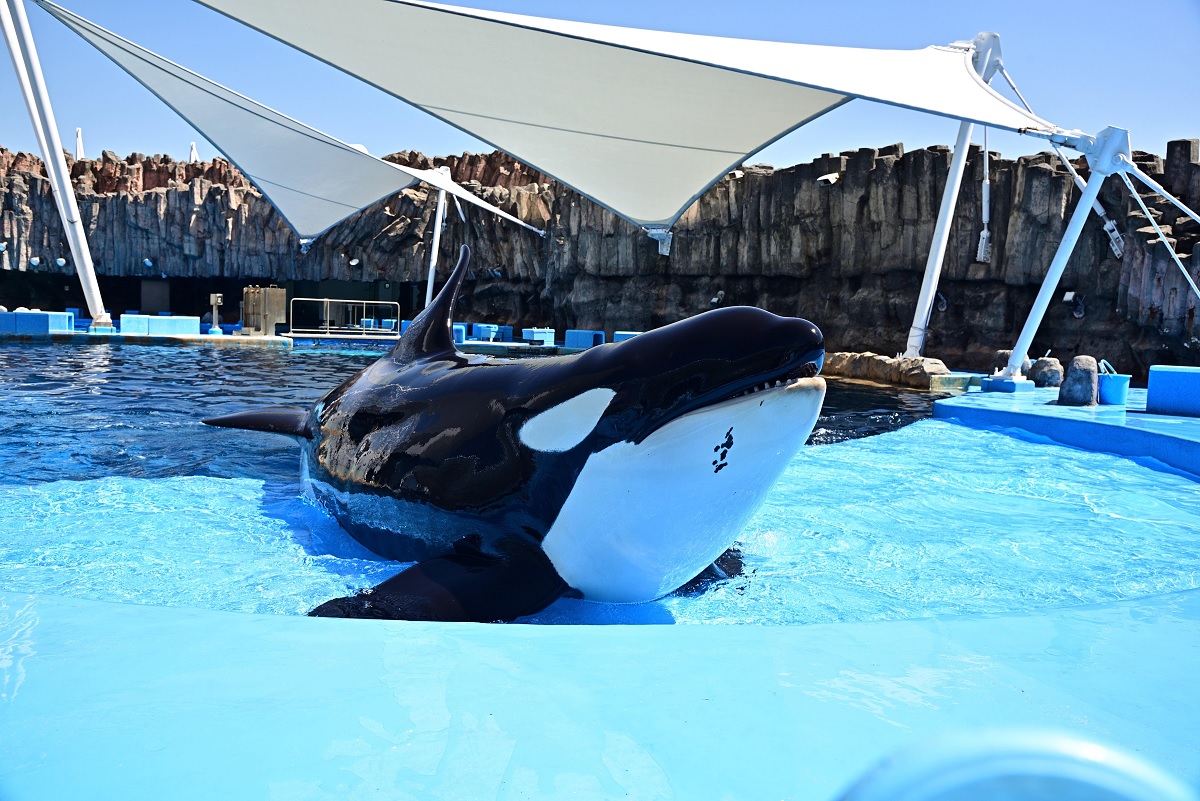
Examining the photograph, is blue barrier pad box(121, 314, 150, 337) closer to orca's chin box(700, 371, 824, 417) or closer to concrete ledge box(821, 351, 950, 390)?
concrete ledge box(821, 351, 950, 390)

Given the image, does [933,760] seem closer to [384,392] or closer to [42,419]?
[384,392]

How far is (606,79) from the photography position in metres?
9.59

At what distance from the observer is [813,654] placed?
1.33 m

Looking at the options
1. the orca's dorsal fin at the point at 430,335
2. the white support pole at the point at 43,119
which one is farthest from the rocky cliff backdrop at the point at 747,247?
the orca's dorsal fin at the point at 430,335

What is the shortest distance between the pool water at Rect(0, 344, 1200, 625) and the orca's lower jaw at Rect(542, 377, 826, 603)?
0.18 m

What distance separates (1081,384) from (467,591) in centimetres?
725

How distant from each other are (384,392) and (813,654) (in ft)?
6.31

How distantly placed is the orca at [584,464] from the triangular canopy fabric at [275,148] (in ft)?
45.0

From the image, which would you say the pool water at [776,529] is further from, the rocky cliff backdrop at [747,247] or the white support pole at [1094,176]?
the rocky cliff backdrop at [747,247]

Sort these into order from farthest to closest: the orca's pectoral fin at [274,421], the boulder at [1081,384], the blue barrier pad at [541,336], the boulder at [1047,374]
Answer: the blue barrier pad at [541,336]
the boulder at [1047,374]
the boulder at [1081,384]
the orca's pectoral fin at [274,421]

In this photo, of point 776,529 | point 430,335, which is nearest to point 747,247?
point 776,529

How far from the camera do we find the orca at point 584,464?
182cm

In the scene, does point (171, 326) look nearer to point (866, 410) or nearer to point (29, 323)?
point (29, 323)

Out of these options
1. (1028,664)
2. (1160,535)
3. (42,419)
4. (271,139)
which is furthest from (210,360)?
(1028,664)
